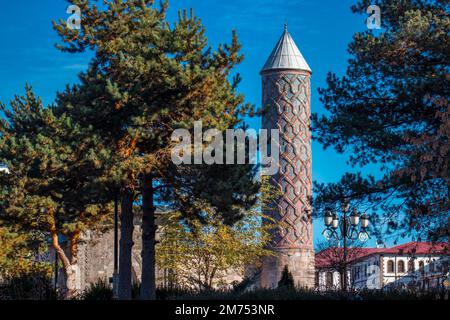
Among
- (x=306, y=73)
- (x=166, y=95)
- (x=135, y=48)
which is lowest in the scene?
(x=166, y=95)

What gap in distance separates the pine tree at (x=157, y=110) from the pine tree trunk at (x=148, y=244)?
33mm

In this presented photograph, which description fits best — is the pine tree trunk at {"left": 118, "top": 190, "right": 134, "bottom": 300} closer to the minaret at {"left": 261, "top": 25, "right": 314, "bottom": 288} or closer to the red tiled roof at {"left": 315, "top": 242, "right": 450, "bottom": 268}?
the red tiled roof at {"left": 315, "top": 242, "right": 450, "bottom": 268}

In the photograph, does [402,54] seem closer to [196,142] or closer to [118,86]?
[196,142]

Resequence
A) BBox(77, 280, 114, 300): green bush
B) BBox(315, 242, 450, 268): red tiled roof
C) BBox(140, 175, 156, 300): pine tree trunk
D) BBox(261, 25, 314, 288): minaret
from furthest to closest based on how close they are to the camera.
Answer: BBox(261, 25, 314, 288): minaret, BBox(77, 280, 114, 300): green bush, BBox(140, 175, 156, 300): pine tree trunk, BBox(315, 242, 450, 268): red tiled roof

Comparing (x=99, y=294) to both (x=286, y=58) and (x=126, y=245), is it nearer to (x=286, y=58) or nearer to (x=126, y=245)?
(x=126, y=245)

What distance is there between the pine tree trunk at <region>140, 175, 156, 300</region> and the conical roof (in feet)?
81.5

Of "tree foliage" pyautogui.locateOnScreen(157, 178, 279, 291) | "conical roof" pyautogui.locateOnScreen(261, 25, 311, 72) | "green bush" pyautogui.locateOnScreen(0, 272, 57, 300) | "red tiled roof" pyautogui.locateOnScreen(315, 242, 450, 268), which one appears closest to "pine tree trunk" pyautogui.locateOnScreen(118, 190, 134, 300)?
"green bush" pyautogui.locateOnScreen(0, 272, 57, 300)

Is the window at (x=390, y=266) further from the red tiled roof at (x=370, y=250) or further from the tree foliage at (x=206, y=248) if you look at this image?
the tree foliage at (x=206, y=248)

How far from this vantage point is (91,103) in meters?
25.3

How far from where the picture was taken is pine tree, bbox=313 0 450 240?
66.5ft

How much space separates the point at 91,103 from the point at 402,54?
10.2 meters

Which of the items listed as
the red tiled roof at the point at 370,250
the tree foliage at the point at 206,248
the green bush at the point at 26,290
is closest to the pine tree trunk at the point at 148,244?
the green bush at the point at 26,290
